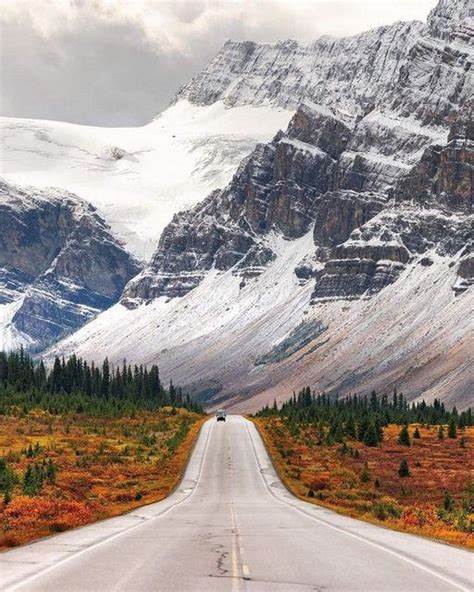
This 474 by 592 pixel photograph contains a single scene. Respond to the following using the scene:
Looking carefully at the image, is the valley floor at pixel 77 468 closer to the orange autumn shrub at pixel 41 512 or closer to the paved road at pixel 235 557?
the orange autumn shrub at pixel 41 512

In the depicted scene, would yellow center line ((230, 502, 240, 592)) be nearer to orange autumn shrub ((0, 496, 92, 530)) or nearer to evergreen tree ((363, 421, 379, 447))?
orange autumn shrub ((0, 496, 92, 530))

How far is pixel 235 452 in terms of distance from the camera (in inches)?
3713

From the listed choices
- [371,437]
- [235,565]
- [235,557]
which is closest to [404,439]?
[371,437]

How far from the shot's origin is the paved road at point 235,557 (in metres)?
23.2

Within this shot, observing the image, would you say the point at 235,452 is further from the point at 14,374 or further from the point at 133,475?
the point at 14,374

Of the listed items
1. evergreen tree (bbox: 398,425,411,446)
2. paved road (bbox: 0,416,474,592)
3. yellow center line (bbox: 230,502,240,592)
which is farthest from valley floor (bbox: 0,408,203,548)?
evergreen tree (bbox: 398,425,411,446)

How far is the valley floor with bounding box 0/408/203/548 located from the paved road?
2129 mm

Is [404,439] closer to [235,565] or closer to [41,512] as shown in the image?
[41,512]

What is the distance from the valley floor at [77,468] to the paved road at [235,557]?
2.13 m

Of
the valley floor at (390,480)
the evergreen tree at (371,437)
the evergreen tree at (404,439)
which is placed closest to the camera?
the valley floor at (390,480)

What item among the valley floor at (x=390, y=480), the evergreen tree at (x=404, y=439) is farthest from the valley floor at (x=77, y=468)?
the evergreen tree at (x=404, y=439)

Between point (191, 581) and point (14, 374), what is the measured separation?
571ft

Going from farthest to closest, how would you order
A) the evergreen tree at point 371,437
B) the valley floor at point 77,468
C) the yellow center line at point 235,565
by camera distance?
1. the evergreen tree at point 371,437
2. the valley floor at point 77,468
3. the yellow center line at point 235,565

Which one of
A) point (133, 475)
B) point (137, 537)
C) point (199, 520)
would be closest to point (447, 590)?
point (137, 537)
